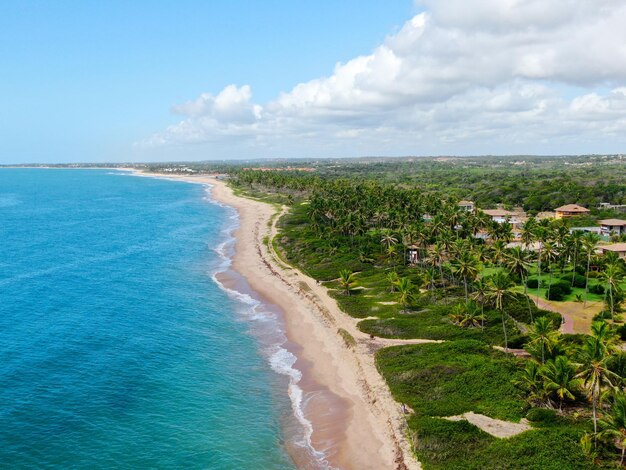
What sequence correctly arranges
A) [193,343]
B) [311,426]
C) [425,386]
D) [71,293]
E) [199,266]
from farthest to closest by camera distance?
[199,266] → [71,293] → [193,343] → [425,386] → [311,426]

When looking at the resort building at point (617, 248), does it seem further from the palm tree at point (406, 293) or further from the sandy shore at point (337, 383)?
the sandy shore at point (337, 383)

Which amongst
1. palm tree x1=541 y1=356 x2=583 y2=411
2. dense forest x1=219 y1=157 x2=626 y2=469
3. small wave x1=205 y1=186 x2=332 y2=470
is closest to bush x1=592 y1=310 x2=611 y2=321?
dense forest x1=219 y1=157 x2=626 y2=469

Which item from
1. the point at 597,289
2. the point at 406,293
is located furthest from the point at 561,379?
the point at 597,289

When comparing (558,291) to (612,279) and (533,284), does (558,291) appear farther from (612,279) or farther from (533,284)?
(612,279)

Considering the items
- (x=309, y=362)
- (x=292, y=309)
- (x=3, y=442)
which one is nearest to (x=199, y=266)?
(x=292, y=309)

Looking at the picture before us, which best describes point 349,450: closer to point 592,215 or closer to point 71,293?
point 71,293

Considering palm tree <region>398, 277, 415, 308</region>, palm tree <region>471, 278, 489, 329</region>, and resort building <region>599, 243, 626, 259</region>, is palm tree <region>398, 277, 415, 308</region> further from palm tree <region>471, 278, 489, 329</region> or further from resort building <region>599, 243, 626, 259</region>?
resort building <region>599, 243, 626, 259</region>

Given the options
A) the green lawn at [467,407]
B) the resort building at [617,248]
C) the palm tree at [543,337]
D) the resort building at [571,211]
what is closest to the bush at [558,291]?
the resort building at [617,248]

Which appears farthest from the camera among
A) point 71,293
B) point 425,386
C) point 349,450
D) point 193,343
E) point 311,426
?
point 71,293
